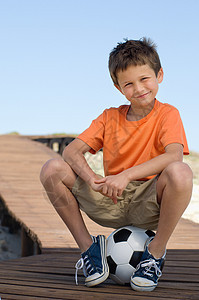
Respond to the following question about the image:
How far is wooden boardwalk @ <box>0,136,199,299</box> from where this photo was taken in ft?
7.40

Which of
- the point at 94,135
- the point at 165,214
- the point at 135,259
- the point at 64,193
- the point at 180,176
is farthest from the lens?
the point at 94,135

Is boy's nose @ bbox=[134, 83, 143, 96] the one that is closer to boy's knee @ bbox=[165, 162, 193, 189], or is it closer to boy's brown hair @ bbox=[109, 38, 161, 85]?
boy's brown hair @ bbox=[109, 38, 161, 85]

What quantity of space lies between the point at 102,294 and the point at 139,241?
14.8 inches

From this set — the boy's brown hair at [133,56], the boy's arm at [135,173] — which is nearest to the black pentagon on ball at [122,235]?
the boy's arm at [135,173]

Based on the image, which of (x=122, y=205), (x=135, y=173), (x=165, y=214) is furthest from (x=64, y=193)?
(x=165, y=214)

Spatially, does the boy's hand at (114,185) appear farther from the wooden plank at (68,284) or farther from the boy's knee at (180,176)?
the wooden plank at (68,284)

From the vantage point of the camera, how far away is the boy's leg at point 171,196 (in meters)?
2.20

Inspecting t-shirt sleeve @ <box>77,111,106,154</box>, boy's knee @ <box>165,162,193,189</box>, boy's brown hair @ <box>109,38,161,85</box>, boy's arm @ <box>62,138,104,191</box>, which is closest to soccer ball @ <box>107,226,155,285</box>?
boy's arm @ <box>62,138,104,191</box>

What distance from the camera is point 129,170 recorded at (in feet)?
7.73

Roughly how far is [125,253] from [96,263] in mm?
166

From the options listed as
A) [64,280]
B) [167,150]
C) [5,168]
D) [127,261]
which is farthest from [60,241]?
[5,168]

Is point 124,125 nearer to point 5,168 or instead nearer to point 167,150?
point 167,150

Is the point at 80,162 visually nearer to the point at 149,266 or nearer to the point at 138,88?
the point at 138,88

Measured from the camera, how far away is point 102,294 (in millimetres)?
2211
